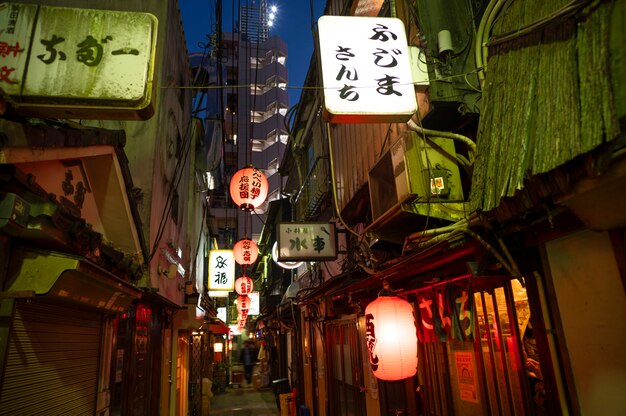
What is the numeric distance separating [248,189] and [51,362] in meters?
9.39

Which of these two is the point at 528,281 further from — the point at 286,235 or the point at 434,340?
the point at 286,235

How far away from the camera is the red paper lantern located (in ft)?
23.6

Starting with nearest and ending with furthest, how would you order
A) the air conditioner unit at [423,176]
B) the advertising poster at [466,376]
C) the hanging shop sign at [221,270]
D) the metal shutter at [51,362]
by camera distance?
the metal shutter at [51,362], the air conditioner unit at [423,176], the advertising poster at [466,376], the hanging shop sign at [221,270]

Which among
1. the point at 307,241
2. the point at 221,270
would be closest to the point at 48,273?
the point at 307,241

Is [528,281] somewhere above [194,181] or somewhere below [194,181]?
below

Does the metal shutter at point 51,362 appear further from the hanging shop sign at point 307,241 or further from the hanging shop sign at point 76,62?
the hanging shop sign at point 307,241

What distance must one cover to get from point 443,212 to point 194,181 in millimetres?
18184

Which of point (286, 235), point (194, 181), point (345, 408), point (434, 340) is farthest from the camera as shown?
point (194, 181)

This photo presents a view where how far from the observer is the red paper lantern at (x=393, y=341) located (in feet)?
23.6

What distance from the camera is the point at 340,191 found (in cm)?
1387

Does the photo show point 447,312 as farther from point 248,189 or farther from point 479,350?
point 248,189

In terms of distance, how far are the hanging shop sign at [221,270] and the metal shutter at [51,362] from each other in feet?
44.2

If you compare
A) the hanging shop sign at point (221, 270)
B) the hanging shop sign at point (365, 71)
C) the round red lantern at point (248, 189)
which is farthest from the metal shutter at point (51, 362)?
the hanging shop sign at point (221, 270)

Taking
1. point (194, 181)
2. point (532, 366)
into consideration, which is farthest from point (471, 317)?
point (194, 181)
